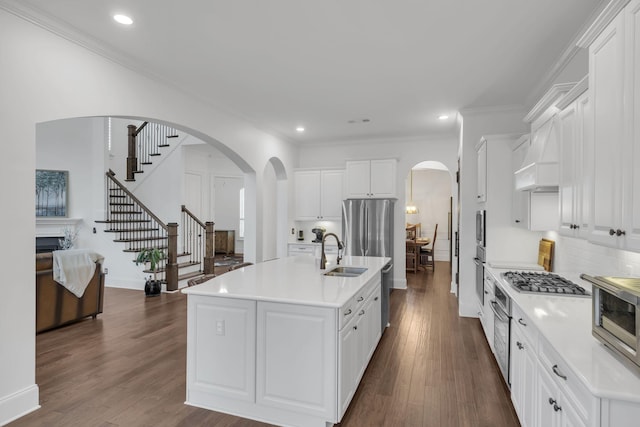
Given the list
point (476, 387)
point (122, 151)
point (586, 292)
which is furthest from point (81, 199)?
point (586, 292)

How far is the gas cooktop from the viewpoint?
2400 mm

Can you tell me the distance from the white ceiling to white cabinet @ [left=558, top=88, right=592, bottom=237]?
0.87 metres

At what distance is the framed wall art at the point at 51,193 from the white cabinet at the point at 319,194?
4.86 metres

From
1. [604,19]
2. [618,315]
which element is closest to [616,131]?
[604,19]

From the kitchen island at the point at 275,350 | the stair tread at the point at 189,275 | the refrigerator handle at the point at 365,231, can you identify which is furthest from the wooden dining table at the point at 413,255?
the kitchen island at the point at 275,350

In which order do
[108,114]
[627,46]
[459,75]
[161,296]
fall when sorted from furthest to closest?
[161,296], [459,75], [108,114], [627,46]

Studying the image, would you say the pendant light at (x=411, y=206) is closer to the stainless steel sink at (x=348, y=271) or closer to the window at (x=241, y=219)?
the window at (x=241, y=219)

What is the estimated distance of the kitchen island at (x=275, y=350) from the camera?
2232mm

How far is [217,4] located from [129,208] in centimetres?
653

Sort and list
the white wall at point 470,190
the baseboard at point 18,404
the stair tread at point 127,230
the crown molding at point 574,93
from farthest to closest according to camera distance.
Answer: the stair tread at point 127,230 → the white wall at point 470,190 → the baseboard at point 18,404 → the crown molding at point 574,93

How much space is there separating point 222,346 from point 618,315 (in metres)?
2.29

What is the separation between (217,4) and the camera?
2484 millimetres

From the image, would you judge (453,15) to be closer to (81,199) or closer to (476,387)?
(476,387)

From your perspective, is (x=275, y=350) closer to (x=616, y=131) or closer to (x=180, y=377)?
(x=180, y=377)
